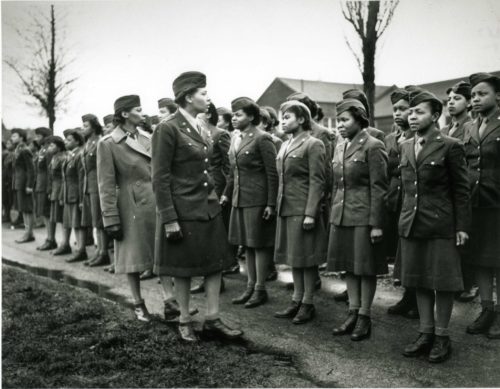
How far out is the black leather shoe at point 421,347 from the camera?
437 cm

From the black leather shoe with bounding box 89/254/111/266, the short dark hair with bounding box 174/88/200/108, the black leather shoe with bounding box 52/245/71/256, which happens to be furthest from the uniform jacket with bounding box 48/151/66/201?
the short dark hair with bounding box 174/88/200/108

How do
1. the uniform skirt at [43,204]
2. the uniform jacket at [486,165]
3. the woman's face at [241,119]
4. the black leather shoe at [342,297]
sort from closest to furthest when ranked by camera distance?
the uniform jacket at [486,165] → the woman's face at [241,119] → the black leather shoe at [342,297] → the uniform skirt at [43,204]

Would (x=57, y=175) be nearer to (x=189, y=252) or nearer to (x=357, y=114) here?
(x=189, y=252)

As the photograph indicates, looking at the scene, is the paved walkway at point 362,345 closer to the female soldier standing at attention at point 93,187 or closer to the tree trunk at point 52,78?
the female soldier standing at attention at point 93,187

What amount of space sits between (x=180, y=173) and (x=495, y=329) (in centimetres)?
315

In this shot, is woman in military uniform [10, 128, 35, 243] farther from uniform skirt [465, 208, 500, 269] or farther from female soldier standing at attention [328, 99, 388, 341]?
uniform skirt [465, 208, 500, 269]

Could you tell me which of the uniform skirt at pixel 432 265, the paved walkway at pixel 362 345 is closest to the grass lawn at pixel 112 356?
the paved walkway at pixel 362 345

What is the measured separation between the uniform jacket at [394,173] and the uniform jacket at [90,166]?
4.61 metres

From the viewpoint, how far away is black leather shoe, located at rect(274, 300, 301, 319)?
18.4 feet

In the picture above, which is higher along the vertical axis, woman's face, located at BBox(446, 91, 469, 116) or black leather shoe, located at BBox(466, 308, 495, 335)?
woman's face, located at BBox(446, 91, 469, 116)

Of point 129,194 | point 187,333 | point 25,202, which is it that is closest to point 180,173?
point 129,194

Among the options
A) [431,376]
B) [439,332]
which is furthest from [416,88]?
[431,376]

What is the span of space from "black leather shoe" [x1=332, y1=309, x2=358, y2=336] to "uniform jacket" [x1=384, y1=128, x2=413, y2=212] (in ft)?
4.49

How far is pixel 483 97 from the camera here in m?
4.95
